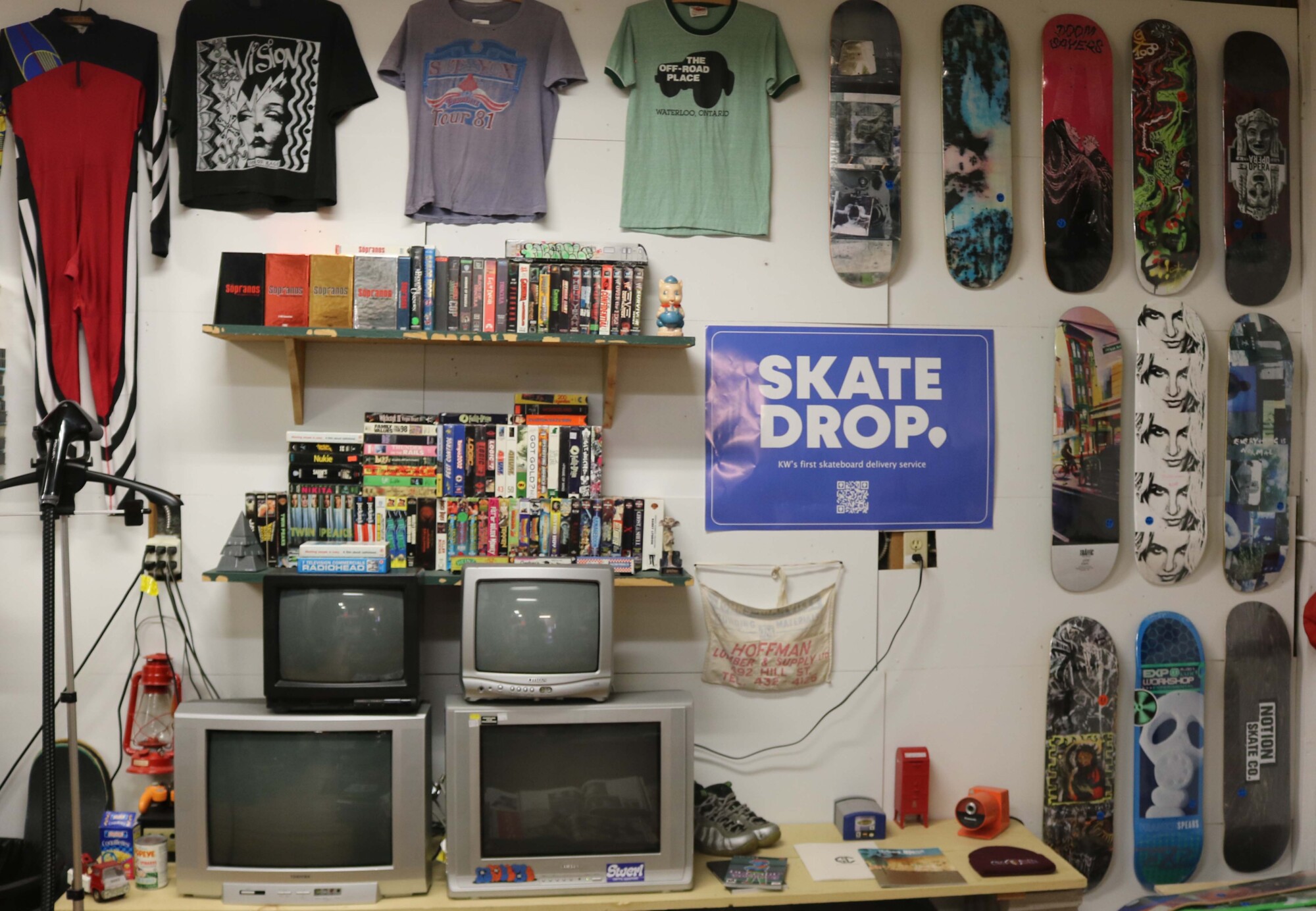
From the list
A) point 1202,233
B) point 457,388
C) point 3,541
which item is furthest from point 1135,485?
point 3,541

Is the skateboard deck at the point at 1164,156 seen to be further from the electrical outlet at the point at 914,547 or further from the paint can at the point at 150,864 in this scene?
the paint can at the point at 150,864

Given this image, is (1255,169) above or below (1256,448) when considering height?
above

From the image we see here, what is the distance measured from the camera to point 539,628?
227 cm

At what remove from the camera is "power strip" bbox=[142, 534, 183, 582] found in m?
2.49

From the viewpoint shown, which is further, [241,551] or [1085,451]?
[1085,451]

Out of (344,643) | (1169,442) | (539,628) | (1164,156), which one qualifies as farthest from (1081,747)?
(344,643)

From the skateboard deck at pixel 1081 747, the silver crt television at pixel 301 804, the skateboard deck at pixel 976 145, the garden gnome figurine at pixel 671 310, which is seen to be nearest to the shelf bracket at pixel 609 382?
the garden gnome figurine at pixel 671 310

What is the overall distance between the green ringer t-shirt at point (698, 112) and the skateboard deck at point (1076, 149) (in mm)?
799

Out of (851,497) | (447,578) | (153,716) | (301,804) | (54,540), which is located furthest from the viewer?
(851,497)

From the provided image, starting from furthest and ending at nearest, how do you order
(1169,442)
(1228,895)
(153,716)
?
(1169,442) → (1228,895) → (153,716)

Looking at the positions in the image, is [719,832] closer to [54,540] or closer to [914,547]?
[914,547]

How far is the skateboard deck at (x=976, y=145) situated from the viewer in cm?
271

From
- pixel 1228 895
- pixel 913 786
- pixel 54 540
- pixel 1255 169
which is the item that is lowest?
pixel 1228 895

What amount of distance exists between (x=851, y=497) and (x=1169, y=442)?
3.29 feet
